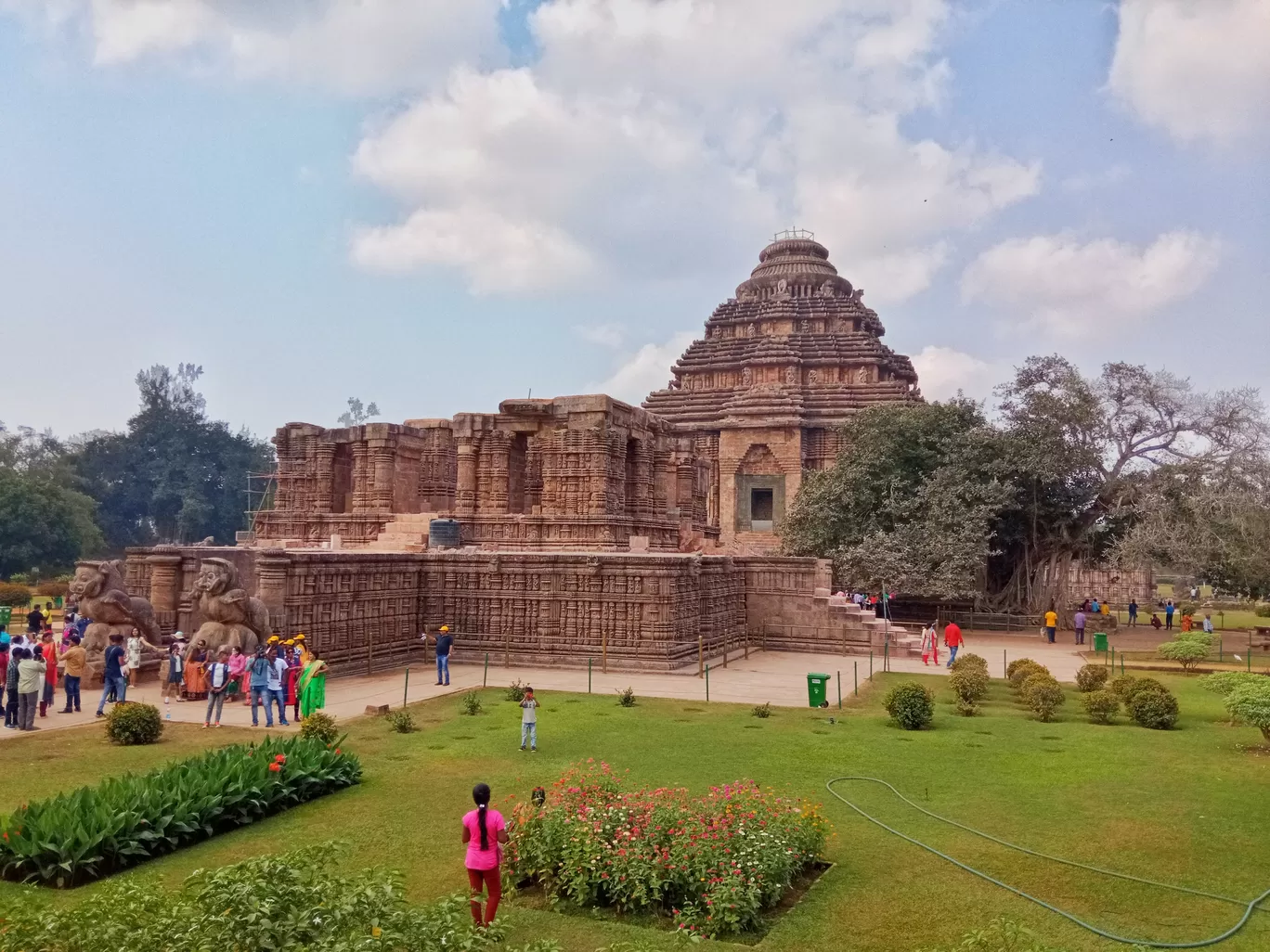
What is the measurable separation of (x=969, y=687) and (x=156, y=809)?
11.2 metres

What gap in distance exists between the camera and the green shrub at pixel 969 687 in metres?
13.9

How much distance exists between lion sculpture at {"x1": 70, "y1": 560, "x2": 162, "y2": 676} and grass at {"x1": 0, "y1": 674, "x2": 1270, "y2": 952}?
3.54 meters

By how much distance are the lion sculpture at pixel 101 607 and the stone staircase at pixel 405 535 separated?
8.03 metres

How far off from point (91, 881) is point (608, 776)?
152 inches

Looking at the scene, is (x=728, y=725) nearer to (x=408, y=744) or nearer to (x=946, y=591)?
(x=408, y=744)

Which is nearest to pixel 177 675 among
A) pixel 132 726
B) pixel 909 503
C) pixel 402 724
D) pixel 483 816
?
pixel 132 726

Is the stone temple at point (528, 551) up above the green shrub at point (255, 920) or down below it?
above

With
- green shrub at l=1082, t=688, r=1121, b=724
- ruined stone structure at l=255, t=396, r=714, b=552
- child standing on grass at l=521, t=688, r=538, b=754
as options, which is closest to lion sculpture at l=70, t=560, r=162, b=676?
child standing on grass at l=521, t=688, r=538, b=754

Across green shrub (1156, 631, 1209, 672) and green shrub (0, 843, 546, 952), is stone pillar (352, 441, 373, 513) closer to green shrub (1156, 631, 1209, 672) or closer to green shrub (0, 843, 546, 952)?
green shrub (1156, 631, 1209, 672)

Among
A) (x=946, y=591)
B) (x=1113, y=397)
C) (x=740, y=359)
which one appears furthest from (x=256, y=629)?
(x=740, y=359)

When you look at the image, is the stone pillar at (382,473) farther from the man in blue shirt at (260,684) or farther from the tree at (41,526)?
the tree at (41,526)

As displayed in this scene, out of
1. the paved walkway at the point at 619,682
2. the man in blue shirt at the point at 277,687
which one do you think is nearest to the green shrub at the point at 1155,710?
the paved walkway at the point at 619,682

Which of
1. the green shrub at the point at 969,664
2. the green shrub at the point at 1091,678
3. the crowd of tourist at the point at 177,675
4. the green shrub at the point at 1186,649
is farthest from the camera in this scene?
the green shrub at the point at 1186,649

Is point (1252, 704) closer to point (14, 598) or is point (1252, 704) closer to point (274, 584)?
point (274, 584)
